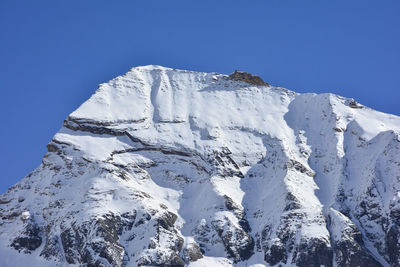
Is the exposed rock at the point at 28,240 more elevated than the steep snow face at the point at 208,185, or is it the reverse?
the steep snow face at the point at 208,185

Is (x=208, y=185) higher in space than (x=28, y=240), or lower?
higher

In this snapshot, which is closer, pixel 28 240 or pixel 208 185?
pixel 28 240

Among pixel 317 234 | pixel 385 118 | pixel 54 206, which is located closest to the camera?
pixel 317 234

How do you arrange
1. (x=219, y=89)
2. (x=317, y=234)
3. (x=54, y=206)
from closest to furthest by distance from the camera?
(x=317, y=234) < (x=54, y=206) < (x=219, y=89)

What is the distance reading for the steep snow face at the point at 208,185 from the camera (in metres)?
138

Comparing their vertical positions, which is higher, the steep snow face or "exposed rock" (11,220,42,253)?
the steep snow face

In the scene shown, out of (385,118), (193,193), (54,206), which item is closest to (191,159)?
(193,193)

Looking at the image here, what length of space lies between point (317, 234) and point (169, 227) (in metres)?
25.6

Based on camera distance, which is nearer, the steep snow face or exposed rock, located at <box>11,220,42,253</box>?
the steep snow face

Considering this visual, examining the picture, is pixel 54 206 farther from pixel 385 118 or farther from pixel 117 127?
pixel 385 118

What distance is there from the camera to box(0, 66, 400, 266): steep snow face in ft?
453

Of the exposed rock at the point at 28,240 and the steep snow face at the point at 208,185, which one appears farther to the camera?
the exposed rock at the point at 28,240

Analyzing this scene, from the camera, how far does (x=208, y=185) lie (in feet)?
511

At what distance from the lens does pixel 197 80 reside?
198m
